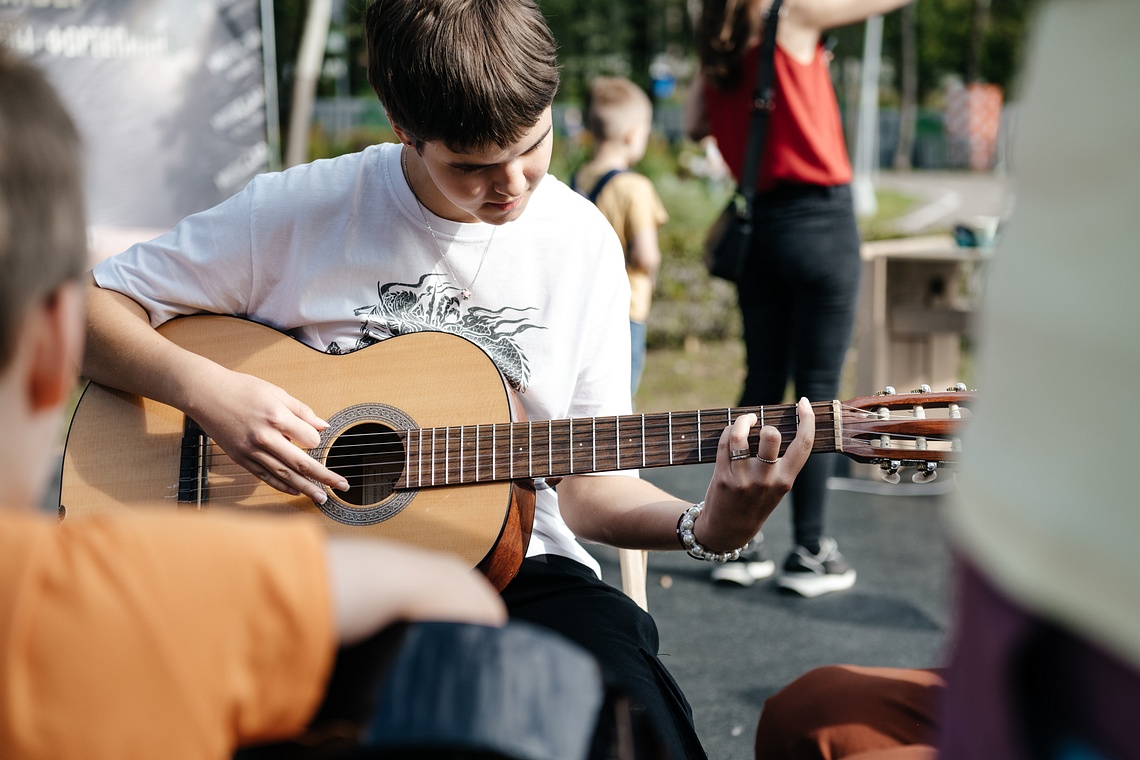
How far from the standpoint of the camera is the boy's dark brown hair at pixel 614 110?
492 centimetres

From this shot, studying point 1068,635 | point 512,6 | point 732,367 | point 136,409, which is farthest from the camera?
point 732,367

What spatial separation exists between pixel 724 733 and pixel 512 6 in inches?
81.4

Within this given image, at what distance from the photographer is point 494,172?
6.61 feet

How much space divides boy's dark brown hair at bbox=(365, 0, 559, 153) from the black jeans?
5.98 feet

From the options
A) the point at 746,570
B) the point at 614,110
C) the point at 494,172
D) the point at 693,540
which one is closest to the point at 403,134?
the point at 494,172

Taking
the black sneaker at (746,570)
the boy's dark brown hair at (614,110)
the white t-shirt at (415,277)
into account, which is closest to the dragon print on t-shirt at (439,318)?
the white t-shirt at (415,277)

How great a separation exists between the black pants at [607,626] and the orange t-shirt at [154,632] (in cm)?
86

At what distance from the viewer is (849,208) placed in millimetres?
3770

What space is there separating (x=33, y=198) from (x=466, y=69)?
3.72 feet

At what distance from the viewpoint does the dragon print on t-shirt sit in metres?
2.17

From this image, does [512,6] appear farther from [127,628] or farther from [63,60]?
[63,60]

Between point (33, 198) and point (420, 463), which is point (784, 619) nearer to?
point (420, 463)

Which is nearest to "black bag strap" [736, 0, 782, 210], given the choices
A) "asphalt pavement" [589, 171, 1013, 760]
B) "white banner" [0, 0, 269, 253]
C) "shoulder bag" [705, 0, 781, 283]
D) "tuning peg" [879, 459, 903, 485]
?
"shoulder bag" [705, 0, 781, 283]

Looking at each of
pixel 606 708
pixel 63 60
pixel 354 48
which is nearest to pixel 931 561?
pixel 606 708
